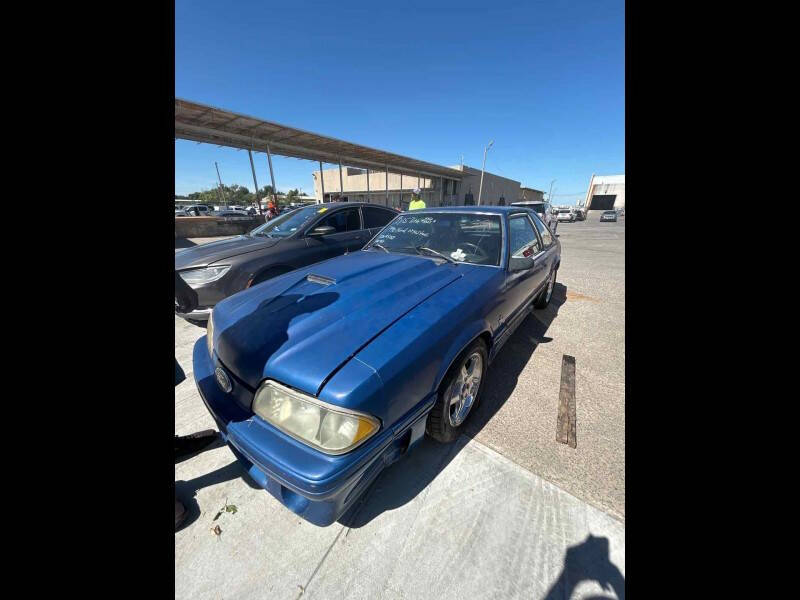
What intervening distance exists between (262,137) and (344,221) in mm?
12358

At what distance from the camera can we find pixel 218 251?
374 cm

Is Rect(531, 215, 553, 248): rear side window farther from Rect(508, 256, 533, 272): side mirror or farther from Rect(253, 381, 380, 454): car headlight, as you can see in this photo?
Rect(253, 381, 380, 454): car headlight

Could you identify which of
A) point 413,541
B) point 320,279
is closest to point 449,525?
point 413,541

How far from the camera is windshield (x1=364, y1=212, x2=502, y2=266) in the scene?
Result: 8.45 feet

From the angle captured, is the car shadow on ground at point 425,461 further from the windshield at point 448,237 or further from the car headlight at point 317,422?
the windshield at point 448,237

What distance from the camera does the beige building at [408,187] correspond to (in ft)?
98.7

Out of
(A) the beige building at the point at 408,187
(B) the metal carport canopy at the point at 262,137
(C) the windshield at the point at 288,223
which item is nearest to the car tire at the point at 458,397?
(C) the windshield at the point at 288,223

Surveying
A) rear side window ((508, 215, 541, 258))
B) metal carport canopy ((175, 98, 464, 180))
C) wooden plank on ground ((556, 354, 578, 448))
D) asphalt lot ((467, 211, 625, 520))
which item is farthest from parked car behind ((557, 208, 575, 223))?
wooden plank on ground ((556, 354, 578, 448))

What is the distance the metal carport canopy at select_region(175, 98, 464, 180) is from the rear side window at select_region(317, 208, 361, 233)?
30.4 ft

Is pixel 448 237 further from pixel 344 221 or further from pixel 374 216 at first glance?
pixel 374 216
